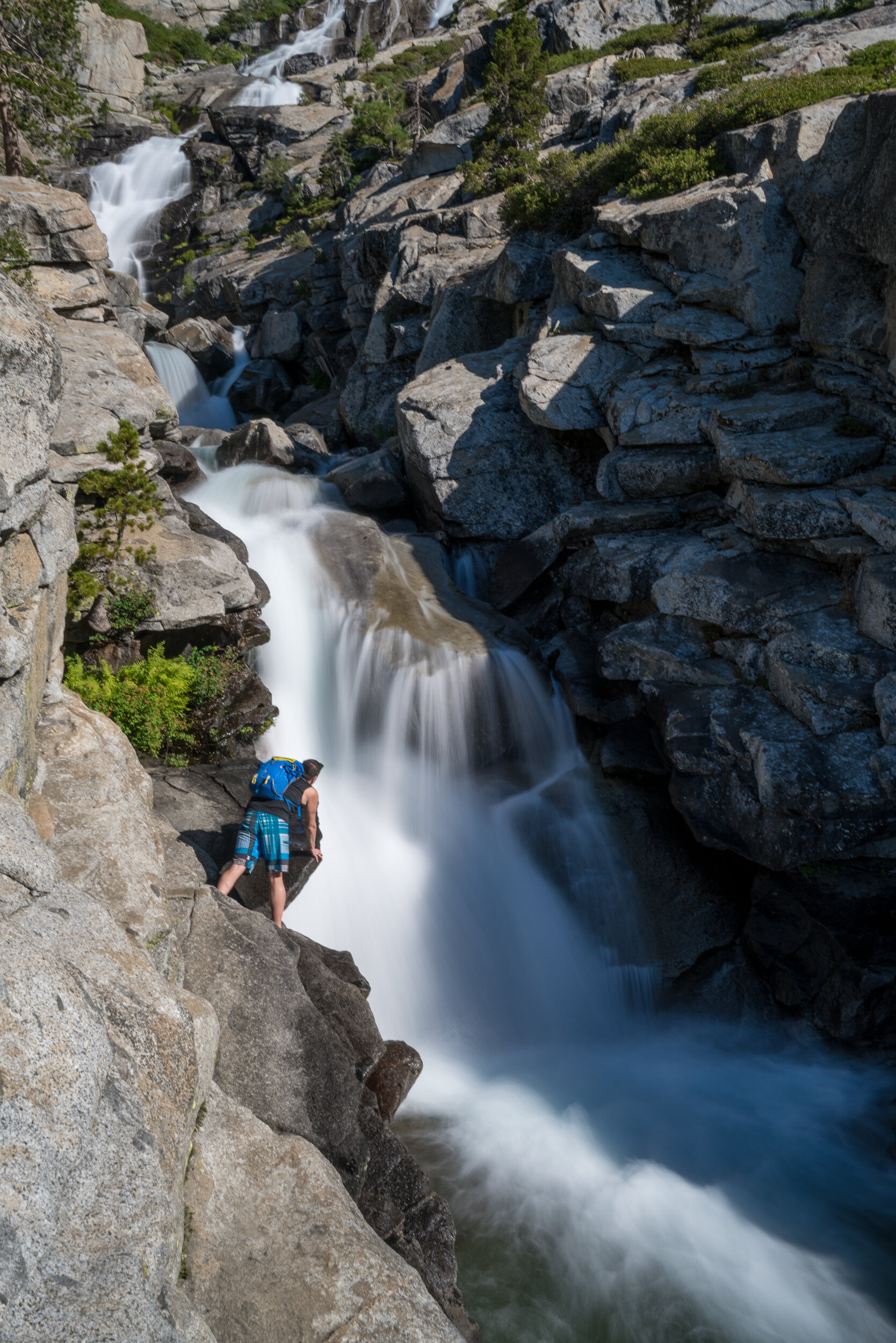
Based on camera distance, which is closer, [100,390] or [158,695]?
[158,695]

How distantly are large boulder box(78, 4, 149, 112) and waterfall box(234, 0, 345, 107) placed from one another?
7051mm

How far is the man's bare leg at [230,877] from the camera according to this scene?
873 centimetres

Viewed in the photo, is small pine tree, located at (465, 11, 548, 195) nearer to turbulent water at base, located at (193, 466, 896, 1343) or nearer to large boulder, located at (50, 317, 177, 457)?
large boulder, located at (50, 317, 177, 457)

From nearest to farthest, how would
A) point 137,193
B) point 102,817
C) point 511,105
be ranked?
point 102,817
point 511,105
point 137,193

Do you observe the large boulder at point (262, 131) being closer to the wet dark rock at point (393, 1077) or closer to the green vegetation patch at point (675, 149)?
the green vegetation patch at point (675, 149)

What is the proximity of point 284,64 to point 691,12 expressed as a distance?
3425 cm

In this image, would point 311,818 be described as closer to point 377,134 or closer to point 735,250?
point 735,250

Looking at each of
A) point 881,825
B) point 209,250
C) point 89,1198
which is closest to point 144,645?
point 89,1198

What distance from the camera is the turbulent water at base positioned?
6.89 meters

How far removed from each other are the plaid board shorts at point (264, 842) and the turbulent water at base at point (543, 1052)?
164 centimetres

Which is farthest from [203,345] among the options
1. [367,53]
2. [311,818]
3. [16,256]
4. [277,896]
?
[367,53]

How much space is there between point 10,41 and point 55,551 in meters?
18.1

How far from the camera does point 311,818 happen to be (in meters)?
9.51

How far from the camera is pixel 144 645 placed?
12016mm
